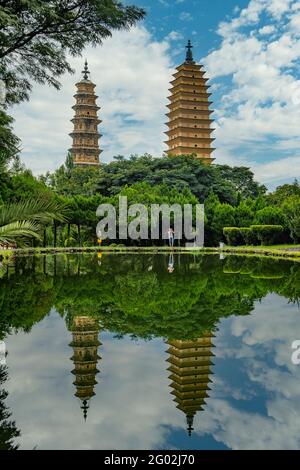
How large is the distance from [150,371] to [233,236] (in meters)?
25.2

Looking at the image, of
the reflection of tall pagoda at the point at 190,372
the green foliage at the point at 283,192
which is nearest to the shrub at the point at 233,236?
the green foliage at the point at 283,192

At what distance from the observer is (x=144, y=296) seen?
10.2m

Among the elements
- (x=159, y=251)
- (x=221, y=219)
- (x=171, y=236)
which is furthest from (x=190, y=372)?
(x=221, y=219)

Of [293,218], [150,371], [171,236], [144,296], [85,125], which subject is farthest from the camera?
[85,125]

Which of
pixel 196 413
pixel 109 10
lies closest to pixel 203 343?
pixel 196 413

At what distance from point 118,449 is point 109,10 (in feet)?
16.4

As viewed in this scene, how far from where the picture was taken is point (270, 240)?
2895 cm

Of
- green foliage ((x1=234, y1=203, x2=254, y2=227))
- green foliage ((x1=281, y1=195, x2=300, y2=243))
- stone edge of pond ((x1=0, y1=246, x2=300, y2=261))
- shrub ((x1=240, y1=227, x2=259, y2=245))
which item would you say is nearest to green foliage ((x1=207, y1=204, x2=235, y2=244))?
green foliage ((x1=234, y1=203, x2=254, y2=227))

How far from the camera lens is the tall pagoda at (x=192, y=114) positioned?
48.0m

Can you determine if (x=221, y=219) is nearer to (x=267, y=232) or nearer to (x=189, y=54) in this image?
(x=267, y=232)

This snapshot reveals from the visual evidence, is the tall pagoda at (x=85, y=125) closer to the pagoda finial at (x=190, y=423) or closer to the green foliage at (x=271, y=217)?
the green foliage at (x=271, y=217)

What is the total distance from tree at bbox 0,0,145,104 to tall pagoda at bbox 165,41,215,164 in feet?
134

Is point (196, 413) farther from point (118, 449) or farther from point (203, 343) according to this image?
point (203, 343)
